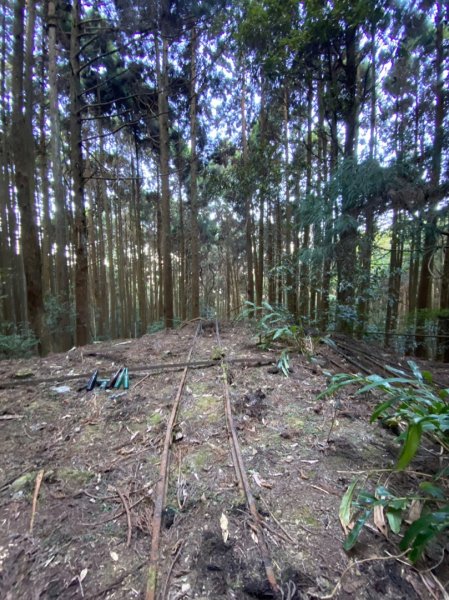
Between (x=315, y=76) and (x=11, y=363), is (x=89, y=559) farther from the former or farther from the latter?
(x=315, y=76)

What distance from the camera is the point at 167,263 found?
319 inches

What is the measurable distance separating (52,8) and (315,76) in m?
5.94

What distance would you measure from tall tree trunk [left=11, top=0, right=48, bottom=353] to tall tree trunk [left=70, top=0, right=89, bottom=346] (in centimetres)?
74

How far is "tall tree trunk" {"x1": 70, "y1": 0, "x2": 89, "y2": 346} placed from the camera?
564 cm

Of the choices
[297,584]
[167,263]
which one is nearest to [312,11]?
[167,263]

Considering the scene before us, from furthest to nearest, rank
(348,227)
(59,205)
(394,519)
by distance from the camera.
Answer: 1. (59,205)
2. (348,227)
3. (394,519)

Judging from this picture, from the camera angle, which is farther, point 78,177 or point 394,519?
point 78,177

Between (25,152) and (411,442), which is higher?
(25,152)

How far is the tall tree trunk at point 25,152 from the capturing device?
5012mm

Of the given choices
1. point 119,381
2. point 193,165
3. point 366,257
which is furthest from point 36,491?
point 193,165

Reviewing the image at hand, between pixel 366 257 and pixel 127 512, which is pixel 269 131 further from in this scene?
pixel 127 512

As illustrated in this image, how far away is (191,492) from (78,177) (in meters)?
6.55

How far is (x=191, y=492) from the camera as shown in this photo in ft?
5.25

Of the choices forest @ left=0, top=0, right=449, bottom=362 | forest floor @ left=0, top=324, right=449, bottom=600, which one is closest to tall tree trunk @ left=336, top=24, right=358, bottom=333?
forest @ left=0, top=0, right=449, bottom=362
